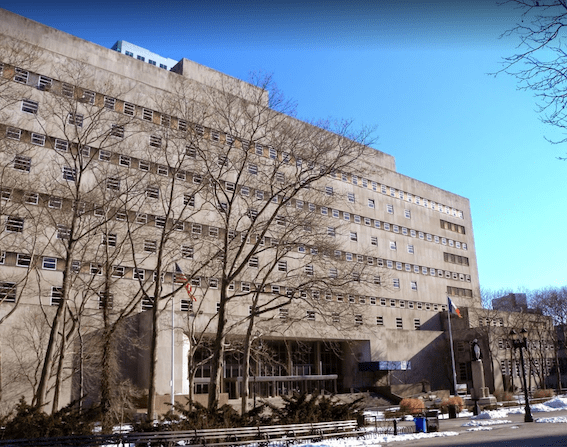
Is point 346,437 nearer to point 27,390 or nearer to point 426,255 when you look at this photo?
point 27,390

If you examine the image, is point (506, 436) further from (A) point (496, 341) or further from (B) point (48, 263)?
(A) point (496, 341)

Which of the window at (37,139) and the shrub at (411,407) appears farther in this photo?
the window at (37,139)

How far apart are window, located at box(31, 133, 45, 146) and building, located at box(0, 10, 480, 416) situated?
8 centimetres

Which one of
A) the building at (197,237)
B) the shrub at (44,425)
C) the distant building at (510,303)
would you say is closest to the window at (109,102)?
the building at (197,237)

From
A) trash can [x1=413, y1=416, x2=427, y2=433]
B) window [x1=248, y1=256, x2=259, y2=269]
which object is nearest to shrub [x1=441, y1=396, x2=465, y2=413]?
trash can [x1=413, y1=416, x2=427, y2=433]

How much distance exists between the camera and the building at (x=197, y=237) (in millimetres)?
24688

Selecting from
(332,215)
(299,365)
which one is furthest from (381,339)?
(332,215)

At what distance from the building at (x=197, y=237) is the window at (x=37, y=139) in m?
0.08

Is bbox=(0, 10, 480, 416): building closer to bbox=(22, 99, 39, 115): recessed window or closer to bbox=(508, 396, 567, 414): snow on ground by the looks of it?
bbox=(22, 99, 39, 115): recessed window

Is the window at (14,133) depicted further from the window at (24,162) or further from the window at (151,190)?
the window at (151,190)

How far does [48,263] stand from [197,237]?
20.2m

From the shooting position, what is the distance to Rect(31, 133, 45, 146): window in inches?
1741

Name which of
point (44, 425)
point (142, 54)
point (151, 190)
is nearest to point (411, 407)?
point (151, 190)

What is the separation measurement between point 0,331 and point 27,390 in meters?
4.41
